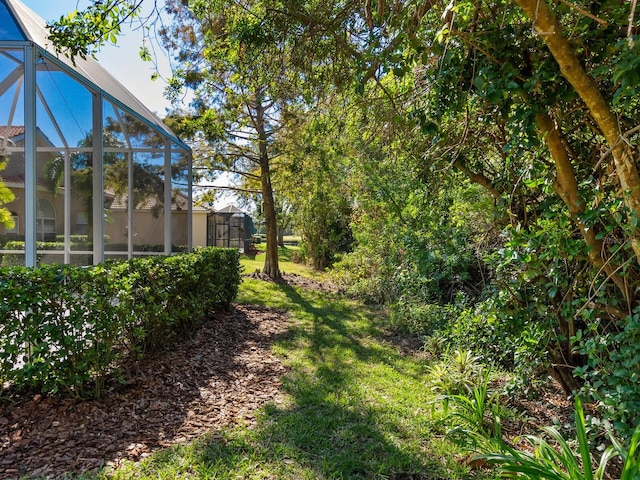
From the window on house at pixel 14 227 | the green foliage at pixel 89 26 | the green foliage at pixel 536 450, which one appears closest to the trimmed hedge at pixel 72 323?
the green foliage at pixel 89 26

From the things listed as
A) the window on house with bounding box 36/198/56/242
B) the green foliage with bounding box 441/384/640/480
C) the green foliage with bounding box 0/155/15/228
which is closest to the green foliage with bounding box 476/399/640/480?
the green foliage with bounding box 441/384/640/480

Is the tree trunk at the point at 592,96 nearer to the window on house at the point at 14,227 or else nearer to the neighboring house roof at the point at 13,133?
the window on house at the point at 14,227

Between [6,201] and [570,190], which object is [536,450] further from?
[6,201]

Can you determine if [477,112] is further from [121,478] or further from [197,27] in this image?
[197,27]

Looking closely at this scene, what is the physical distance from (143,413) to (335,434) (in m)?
1.61

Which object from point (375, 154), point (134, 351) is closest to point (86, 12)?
point (134, 351)

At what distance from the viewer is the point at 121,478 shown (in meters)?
2.29

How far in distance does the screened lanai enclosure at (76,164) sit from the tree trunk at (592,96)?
14.8 ft

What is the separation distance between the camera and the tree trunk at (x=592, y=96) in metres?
1.92

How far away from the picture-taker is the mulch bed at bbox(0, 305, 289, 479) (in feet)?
8.26

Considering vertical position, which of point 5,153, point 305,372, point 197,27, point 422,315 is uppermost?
point 197,27

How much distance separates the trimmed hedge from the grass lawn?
1097mm

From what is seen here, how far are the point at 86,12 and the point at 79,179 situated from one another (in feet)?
16.2

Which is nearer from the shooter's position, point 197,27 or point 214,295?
point 214,295
